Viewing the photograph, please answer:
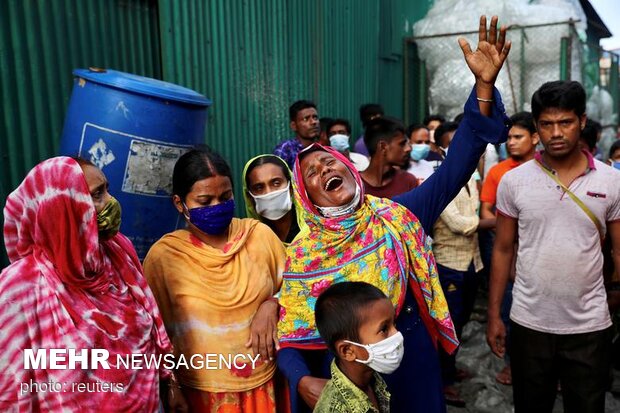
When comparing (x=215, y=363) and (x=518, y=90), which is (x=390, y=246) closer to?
(x=215, y=363)

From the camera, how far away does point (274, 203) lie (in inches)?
104

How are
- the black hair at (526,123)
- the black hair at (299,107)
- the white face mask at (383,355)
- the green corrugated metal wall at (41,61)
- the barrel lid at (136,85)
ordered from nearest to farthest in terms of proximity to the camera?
the white face mask at (383,355), the barrel lid at (136,85), the green corrugated metal wall at (41,61), the black hair at (526,123), the black hair at (299,107)

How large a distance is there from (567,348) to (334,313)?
153 centimetres

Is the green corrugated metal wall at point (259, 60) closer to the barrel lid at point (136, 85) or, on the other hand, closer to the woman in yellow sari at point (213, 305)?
the barrel lid at point (136, 85)

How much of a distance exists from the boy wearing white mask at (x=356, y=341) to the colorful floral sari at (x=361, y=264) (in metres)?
0.22

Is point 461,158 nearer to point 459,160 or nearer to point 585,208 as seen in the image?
point 459,160

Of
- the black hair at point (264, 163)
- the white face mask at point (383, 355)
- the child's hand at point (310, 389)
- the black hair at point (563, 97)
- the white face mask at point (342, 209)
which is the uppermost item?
the black hair at point (563, 97)

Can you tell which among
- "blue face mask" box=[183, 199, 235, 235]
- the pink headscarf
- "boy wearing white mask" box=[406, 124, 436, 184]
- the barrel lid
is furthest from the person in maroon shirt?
the pink headscarf

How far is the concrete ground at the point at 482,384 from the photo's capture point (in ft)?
12.0

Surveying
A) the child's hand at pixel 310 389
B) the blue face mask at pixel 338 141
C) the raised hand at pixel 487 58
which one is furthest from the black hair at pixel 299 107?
the child's hand at pixel 310 389

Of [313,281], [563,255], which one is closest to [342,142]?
[563,255]

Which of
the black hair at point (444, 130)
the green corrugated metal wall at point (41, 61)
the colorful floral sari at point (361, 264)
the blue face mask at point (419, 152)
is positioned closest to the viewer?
the colorful floral sari at point (361, 264)

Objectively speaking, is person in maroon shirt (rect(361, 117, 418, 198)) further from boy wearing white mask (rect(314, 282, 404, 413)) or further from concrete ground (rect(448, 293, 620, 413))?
boy wearing white mask (rect(314, 282, 404, 413))

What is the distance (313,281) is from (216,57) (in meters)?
3.36
